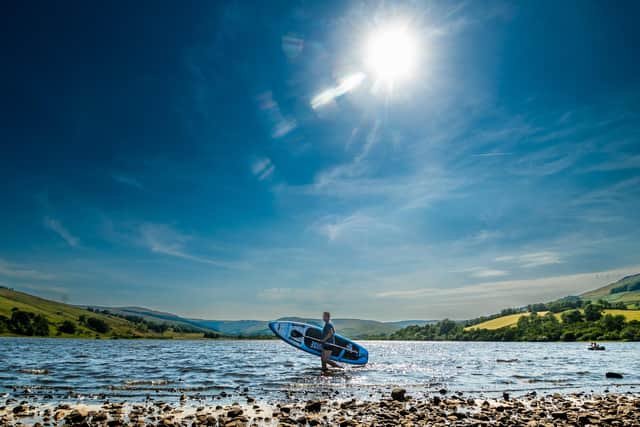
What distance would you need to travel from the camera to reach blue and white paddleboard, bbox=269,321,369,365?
36.9m

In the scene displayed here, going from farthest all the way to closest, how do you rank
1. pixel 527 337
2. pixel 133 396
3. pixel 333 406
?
pixel 527 337 → pixel 133 396 → pixel 333 406

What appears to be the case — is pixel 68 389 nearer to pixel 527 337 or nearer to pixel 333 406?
pixel 333 406

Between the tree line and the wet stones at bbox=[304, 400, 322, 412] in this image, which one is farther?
the tree line

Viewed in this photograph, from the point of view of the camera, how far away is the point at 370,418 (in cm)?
1281

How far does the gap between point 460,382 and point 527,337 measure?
165229 millimetres

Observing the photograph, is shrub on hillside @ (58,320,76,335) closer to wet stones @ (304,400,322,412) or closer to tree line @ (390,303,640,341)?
tree line @ (390,303,640,341)

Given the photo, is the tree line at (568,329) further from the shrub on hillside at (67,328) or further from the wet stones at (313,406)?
the shrub on hillside at (67,328)

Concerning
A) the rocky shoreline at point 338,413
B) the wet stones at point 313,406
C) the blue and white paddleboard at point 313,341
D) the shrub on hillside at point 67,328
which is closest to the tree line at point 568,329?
the blue and white paddleboard at point 313,341

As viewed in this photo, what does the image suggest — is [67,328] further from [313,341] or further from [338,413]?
[338,413]

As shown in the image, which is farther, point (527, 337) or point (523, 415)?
point (527, 337)

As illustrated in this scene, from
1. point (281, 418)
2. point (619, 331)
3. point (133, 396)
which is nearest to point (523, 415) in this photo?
point (281, 418)

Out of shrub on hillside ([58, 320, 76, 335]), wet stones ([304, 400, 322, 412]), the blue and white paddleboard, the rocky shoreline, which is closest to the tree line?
the blue and white paddleboard

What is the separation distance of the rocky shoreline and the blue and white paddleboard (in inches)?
817

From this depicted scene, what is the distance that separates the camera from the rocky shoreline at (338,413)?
39.7ft
